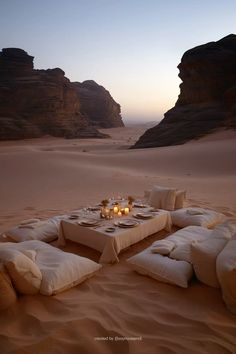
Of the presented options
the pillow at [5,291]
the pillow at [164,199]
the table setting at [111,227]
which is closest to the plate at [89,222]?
the table setting at [111,227]

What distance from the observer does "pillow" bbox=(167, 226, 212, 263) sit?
3815 mm

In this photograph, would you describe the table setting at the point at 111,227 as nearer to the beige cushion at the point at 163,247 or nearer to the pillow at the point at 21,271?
the beige cushion at the point at 163,247

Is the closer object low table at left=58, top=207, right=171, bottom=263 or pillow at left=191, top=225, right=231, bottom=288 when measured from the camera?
pillow at left=191, top=225, right=231, bottom=288

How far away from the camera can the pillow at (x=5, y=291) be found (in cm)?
298

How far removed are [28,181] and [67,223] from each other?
644cm

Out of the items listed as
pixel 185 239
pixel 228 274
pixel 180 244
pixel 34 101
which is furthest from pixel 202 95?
A: pixel 228 274

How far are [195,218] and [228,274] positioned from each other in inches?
110

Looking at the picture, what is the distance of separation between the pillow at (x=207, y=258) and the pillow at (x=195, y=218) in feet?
6.62

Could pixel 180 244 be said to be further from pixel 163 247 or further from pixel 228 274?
pixel 228 274

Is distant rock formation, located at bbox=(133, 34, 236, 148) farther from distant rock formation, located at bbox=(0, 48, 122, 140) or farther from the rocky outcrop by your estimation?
the rocky outcrop

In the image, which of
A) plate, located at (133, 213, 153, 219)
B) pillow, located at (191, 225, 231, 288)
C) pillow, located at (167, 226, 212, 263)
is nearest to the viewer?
pillow, located at (191, 225, 231, 288)

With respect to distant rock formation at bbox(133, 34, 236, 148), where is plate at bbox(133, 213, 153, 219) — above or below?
below

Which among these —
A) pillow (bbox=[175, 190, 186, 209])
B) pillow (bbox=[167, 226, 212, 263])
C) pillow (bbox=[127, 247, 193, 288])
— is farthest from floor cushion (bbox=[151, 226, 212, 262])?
pillow (bbox=[175, 190, 186, 209])

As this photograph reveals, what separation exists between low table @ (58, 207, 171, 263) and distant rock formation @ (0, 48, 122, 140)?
30.2 m
